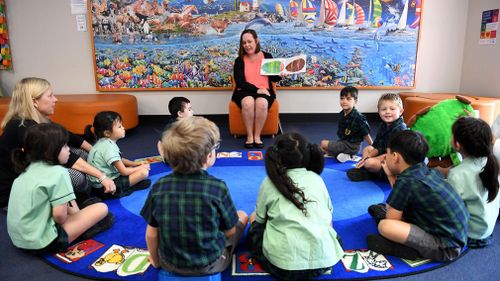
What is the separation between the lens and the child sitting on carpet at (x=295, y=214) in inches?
65.8

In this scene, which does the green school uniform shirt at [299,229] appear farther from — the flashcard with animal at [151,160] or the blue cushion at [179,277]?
the flashcard with animal at [151,160]

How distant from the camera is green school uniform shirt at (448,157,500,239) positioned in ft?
6.32

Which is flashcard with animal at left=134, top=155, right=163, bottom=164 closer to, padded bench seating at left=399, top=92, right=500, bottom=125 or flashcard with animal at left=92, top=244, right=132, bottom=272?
flashcard with animal at left=92, top=244, right=132, bottom=272

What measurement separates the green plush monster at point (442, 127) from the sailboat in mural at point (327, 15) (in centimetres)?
259

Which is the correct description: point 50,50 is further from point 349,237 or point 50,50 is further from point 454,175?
point 454,175

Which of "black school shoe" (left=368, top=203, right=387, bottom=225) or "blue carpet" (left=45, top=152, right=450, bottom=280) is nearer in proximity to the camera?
"blue carpet" (left=45, top=152, right=450, bottom=280)

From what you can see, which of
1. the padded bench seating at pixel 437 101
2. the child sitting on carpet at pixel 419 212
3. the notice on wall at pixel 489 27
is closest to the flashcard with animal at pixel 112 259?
the child sitting on carpet at pixel 419 212

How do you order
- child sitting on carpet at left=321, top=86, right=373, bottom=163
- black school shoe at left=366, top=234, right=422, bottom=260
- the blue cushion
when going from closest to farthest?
the blue cushion
black school shoe at left=366, top=234, right=422, bottom=260
child sitting on carpet at left=321, top=86, right=373, bottom=163

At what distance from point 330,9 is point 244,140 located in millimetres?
2166

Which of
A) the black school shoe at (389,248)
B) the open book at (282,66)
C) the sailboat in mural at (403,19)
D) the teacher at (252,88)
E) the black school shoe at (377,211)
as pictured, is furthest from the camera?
the sailboat in mural at (403,19)

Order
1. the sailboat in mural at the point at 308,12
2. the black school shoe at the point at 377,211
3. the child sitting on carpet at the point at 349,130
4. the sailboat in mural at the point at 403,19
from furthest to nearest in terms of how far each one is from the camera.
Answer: the sailboat in mural at the point at 403,19
the sailboat in mural at the point at 308,12
the child sitting on carpet at the point at 349,130
the black school shoe at the point at 377,211

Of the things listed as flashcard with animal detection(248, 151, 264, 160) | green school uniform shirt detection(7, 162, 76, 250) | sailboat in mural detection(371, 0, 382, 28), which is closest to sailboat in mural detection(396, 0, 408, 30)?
sailboat in mural detection(371, 0, 382, 28)

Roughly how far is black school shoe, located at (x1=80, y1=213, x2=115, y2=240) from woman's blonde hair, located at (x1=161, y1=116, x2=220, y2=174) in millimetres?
958

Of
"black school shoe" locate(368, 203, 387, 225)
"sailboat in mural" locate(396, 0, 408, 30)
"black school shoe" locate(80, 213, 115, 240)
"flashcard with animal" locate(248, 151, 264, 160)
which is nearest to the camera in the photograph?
"black school shoe" locate(80, 213, 115, 240)
